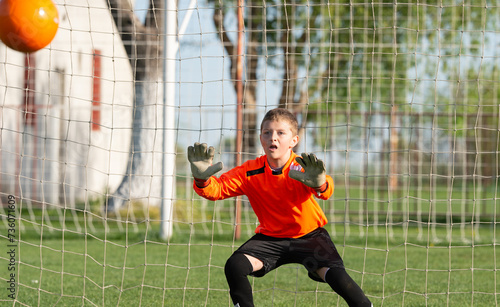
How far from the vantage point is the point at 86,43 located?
43.7 feet

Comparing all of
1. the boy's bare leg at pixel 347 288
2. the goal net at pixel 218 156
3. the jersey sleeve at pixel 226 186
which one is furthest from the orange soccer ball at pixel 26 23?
the boy's bare leg at pixel 347 288

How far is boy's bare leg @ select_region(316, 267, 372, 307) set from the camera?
3418 mm

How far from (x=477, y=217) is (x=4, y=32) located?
8.44 m

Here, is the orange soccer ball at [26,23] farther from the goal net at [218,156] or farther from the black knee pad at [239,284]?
the black knee pad at [239,284]

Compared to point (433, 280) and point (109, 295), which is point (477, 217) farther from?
point (109, 295)

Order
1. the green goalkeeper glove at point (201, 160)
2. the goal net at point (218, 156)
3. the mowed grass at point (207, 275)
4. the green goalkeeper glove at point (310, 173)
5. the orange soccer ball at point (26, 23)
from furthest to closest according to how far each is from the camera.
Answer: the goal net at point (218, 156) → the mowed grass at point (207, 275) → the orange soccer ball at point (26, 23) → the green goalkeeper glove at point (201, 160) → the green goalkeeper glove at point (310, 173)

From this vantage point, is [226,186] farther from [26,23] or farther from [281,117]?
[26,23]

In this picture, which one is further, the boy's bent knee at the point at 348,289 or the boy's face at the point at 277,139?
the boy's face at the point at 277,139

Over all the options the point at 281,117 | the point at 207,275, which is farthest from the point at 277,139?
the point at 207,275

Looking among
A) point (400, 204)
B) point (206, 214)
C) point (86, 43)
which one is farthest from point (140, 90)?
point (400, 204)

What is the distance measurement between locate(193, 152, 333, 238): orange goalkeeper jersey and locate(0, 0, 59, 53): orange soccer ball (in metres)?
1.57

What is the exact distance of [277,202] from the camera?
3719 millimetres

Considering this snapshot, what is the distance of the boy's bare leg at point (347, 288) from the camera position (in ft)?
11.2

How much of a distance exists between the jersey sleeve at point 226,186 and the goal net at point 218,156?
85 cm
